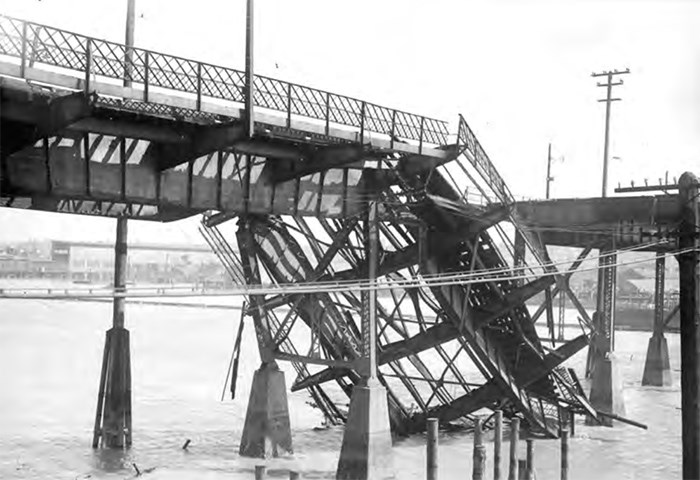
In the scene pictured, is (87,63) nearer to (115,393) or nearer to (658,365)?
(115,393)

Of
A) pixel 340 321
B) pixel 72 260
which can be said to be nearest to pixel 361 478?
pixel 340 321

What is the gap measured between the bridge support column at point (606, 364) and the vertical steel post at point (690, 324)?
16.7 metres

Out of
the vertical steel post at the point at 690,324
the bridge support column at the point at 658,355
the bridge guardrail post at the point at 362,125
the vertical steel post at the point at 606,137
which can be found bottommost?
the bridge support column at the point at 658,355

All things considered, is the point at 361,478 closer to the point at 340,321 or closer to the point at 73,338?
the point at 340,321

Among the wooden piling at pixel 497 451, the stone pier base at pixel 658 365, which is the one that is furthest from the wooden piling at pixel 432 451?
the stone pier base at pixel 658 365

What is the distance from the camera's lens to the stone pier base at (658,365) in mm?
44625

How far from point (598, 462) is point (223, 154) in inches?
610

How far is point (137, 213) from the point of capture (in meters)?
25.6

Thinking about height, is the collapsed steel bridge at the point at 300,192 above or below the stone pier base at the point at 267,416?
above

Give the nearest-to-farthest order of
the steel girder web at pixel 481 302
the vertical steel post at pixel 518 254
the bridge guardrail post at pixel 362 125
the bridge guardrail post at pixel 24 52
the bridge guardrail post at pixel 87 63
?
the bridge guardrail post at pixel 24 52, the bridge guardrail post at pixel 87 63, the bridge guardrail post at pixel 362 125, the steel girder web at pixel 481 302, the vertical steel post at pixel 518 254

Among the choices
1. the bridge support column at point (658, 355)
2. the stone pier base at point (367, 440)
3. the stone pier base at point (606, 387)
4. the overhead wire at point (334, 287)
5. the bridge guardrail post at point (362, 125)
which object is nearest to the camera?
the overhead wire at point (334, 287)

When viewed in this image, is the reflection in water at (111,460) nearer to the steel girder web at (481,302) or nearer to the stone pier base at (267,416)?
Answer: the stone pier base at (267,416)

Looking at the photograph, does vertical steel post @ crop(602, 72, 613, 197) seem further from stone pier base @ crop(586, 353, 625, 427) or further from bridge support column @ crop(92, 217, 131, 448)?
bridge support column @ crop(92, 217, 131, 448)

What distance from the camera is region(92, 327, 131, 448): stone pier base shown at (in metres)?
25.5
